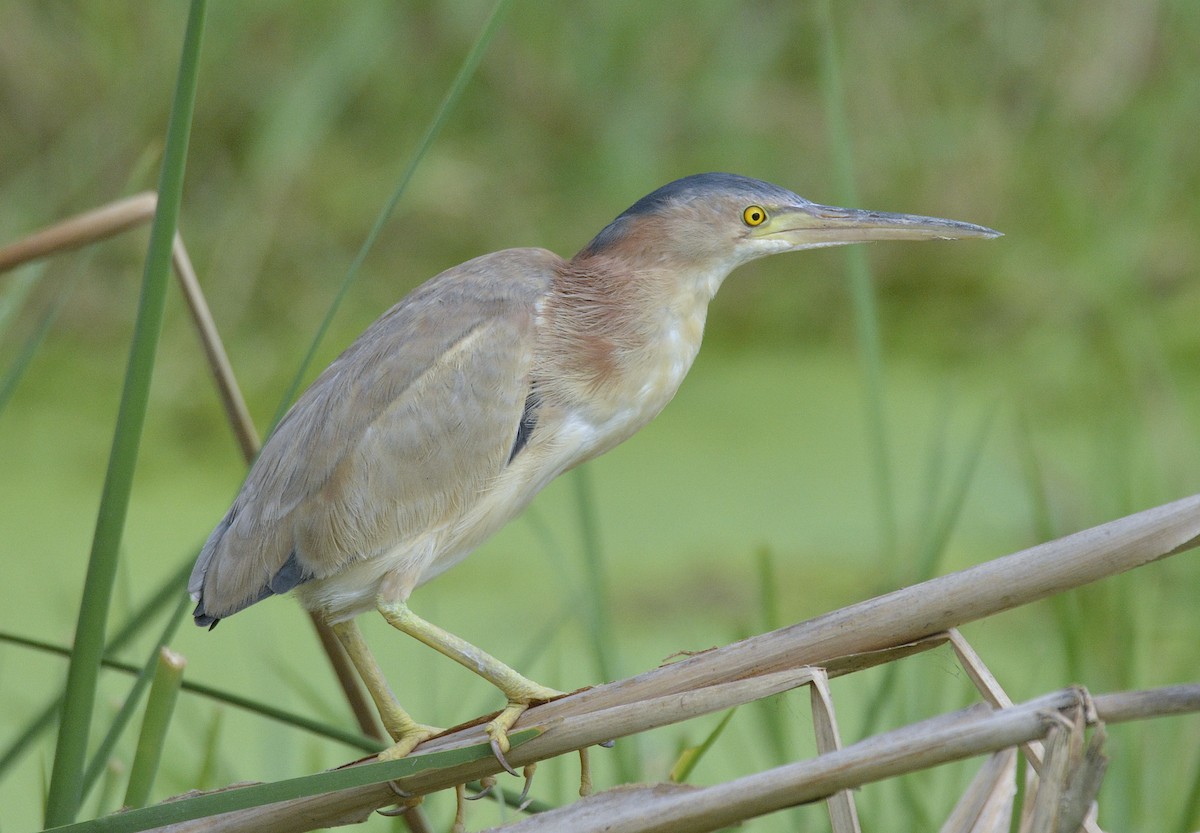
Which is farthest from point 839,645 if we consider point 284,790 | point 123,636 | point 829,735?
point 123,636

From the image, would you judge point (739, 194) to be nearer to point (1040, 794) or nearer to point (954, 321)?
point (1040, 794)

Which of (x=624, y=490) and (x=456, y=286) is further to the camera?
(x=624, y=490)

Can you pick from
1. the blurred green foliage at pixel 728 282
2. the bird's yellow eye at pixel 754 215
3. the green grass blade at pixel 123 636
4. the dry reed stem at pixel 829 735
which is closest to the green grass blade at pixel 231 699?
the green grass blade at pixel 123 636

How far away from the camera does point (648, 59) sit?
324 cm

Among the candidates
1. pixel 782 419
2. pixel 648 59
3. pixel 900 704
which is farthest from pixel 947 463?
pixel 900 704

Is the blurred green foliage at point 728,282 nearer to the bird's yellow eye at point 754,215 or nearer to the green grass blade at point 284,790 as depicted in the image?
the bird's yellow eye at point 754,215

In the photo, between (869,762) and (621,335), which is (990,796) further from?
(621,335)

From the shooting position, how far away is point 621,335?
1.02 meters

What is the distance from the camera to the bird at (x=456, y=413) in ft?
3.18

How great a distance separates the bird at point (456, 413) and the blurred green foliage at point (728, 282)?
1372 mm

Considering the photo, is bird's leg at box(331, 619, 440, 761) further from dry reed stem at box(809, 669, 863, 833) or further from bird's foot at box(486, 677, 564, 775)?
dry reed stem at box(809, 669, 863, 833)

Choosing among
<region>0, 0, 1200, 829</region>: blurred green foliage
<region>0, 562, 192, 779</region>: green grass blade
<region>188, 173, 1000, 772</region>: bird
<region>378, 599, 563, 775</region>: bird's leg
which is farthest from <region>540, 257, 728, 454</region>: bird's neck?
<region>0, 0, 1200, 829</region>: blurred green foliage

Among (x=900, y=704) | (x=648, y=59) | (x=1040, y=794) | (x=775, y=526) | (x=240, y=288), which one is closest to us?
(x=1040, y=794)

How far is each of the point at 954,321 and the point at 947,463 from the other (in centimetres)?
57
